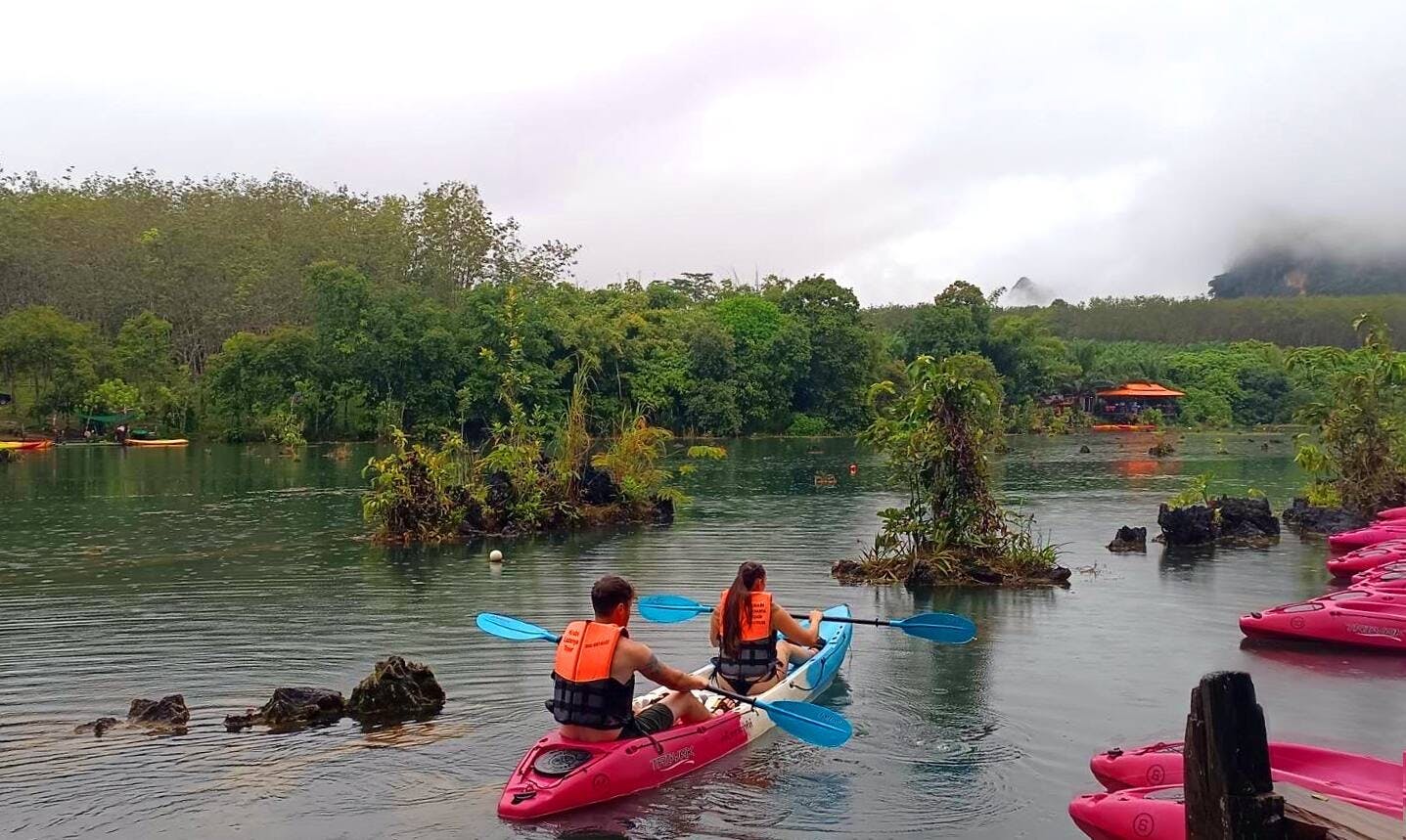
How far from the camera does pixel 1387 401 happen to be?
24.2 metres

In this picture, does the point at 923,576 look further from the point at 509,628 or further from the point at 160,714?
the point at 160,714

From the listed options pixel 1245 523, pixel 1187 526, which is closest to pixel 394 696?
pixel 1187 526

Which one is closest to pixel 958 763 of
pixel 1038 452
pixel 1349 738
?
pixel 1349 738

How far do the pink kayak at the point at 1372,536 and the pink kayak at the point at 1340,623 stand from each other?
655cm

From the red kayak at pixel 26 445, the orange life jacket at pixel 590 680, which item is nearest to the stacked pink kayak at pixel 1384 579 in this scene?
the orange life jacket at pixel 590 680

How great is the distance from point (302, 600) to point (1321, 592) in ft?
47.3

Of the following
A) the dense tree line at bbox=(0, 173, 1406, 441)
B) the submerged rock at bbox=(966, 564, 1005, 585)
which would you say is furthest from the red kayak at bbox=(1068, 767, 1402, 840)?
the dense tree line at bbox=(0, 173, 1406, 441)

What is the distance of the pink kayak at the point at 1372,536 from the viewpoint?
19.6 m

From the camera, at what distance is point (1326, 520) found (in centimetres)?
2392

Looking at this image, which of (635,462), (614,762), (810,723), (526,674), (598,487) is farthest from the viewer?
(635,462)

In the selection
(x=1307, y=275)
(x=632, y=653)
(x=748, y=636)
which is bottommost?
(x=748, y=636)

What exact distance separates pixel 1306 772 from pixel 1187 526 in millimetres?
15503

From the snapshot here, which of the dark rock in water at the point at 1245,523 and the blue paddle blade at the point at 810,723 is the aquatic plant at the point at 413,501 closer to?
the blue paddle blade at the point at 810,723

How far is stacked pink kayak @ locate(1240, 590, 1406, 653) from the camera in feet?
43.9
